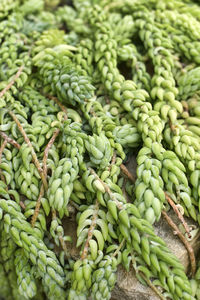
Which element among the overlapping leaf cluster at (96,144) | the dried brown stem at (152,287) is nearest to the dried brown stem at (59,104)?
the overlapping leaf cluster at (96,144)

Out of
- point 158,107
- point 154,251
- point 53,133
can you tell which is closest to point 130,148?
point 158,107

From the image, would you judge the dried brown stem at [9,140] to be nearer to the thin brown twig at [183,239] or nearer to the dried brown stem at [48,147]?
the dried brown stem at [48,147]

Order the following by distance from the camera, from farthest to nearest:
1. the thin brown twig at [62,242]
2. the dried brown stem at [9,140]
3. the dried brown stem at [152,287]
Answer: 1. the dried brown stem at [9,140]
2. the thin brown twig at [62,242]
3. the dried brown stem at [152,287]

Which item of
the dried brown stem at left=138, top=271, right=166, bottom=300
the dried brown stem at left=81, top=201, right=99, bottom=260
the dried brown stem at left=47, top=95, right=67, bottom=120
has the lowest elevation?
the dried brown stem at left=138, top=271, right=166, bottom=300

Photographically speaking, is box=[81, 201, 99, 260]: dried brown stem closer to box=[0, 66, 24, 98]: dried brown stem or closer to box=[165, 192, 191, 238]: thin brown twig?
box=[165, 192, 191, 238]: thin brown twig

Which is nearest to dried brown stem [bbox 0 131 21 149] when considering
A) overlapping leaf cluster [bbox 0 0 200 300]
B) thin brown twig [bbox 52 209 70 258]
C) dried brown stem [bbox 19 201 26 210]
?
overlapping leaf cluster [bbox 0 0 200 300]

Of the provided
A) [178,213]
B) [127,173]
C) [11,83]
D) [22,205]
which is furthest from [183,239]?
[11,83]

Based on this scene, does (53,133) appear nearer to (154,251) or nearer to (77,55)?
(77,55)

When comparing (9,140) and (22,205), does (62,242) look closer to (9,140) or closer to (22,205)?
(22,205)

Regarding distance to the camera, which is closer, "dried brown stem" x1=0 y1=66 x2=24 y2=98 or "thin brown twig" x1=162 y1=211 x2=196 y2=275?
"thin brown twig" x1=162 y1=211 x2=196 y2=275
